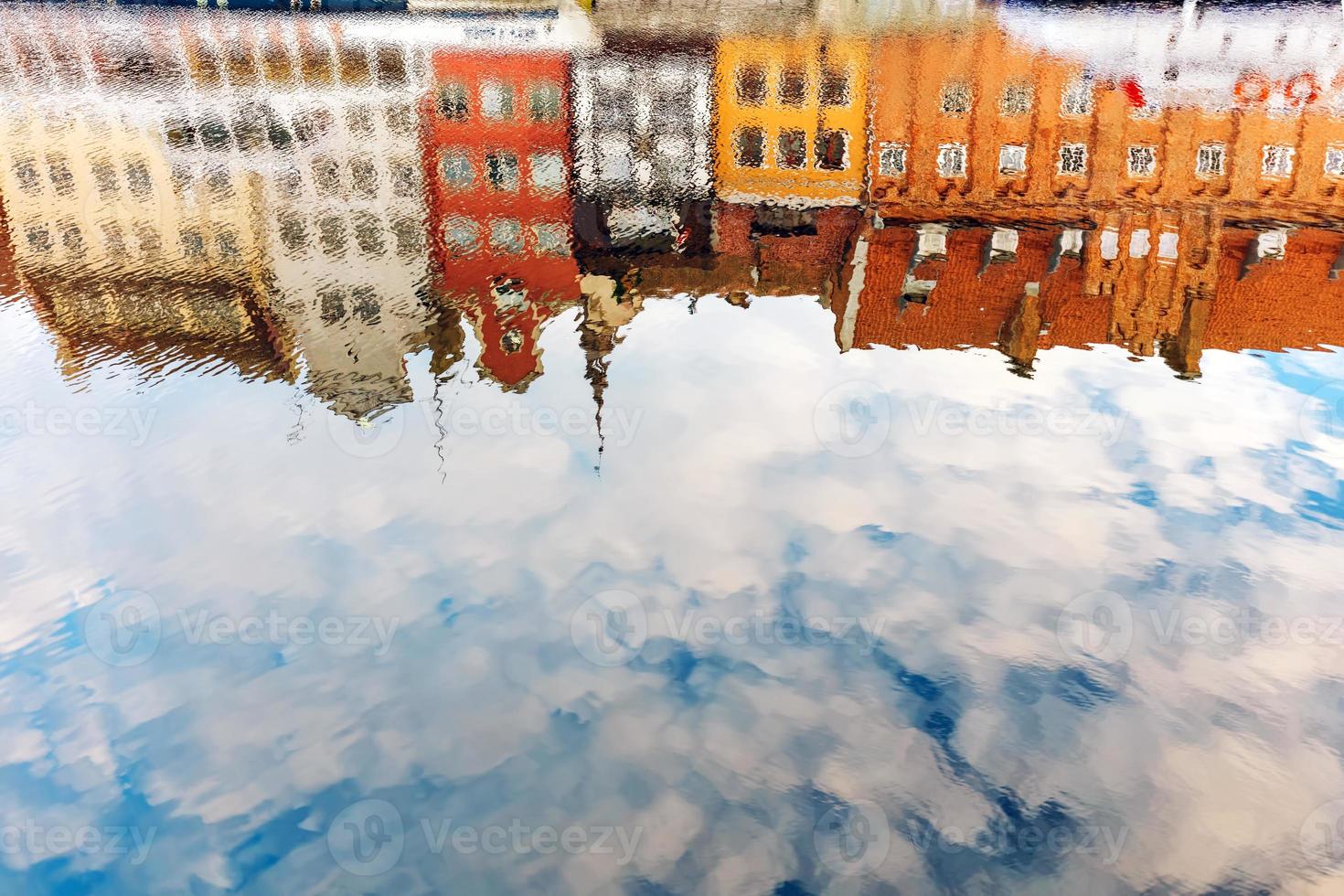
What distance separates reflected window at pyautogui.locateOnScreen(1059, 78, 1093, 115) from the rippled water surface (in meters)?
8.22

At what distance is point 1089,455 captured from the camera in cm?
1145

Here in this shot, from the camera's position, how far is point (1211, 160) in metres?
22.4

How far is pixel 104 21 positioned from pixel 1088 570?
43.5 m

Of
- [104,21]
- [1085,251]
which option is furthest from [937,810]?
[104,21]

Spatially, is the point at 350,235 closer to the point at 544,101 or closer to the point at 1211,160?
the point at 544,101

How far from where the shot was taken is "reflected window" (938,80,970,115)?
29.1 m

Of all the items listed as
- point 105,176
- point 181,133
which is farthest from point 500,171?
point 181,133

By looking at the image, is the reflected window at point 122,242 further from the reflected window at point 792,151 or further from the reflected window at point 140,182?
the reflected window at point 792,151

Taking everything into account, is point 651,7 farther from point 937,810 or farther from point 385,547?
point 937,810

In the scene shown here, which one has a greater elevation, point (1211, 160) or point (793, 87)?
point (793, 87)

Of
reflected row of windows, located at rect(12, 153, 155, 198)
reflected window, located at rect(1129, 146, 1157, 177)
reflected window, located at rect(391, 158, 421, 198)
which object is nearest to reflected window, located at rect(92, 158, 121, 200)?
reflected row of windows, located at rect(12, 153, 155, 198)

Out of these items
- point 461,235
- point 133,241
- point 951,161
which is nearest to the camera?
point 133,241

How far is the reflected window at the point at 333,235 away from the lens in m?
16.0

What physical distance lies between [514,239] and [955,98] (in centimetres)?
1886
